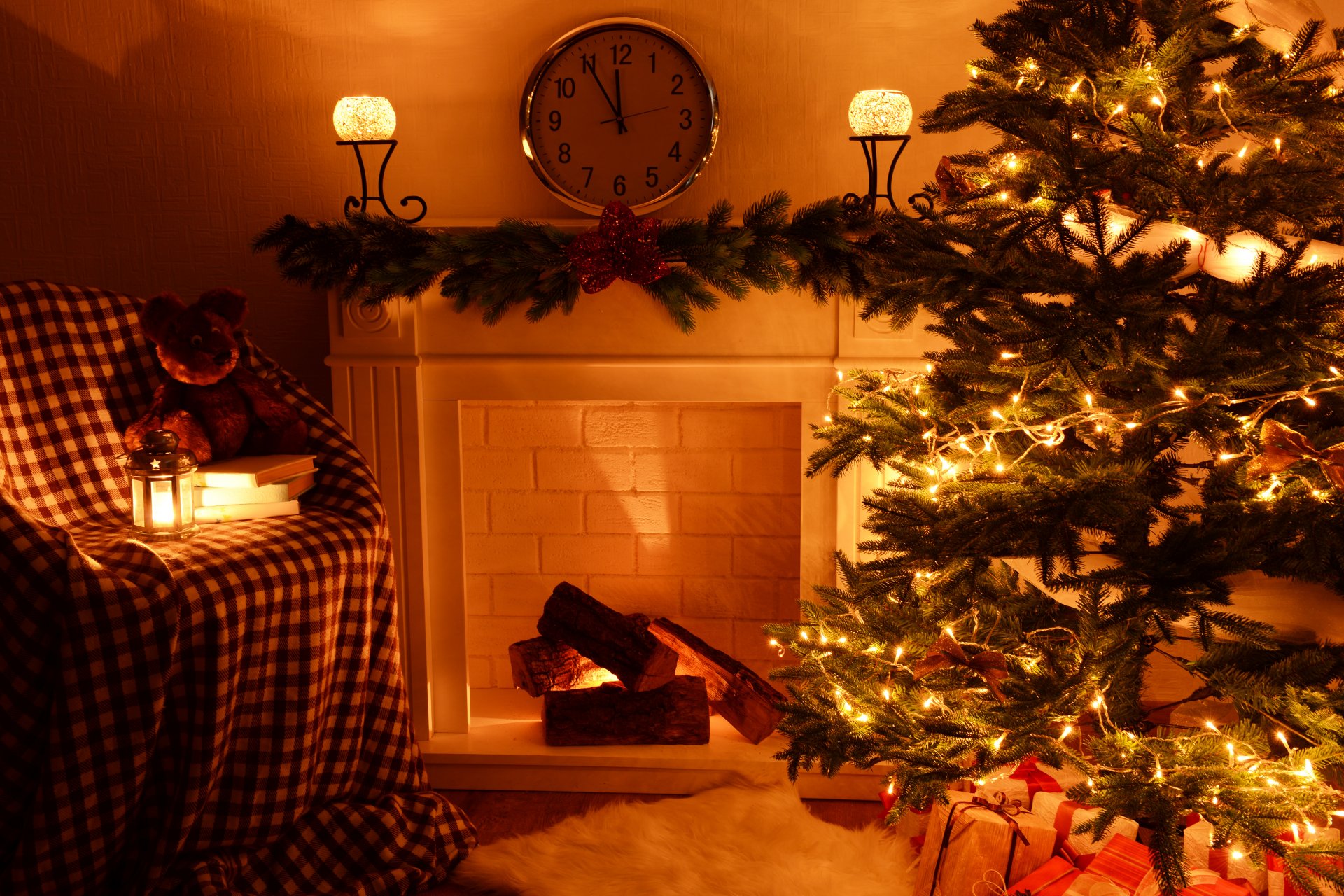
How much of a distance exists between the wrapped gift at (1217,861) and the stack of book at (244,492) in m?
1.46

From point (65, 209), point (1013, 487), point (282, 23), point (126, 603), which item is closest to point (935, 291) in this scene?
point (1013, 487)

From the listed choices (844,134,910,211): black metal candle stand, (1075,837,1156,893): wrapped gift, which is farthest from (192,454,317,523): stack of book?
(1075,837,1156,893): wrapped gift

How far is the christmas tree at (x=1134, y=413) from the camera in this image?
1186mm

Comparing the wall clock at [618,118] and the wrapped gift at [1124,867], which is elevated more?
the wall clock at [618,118]

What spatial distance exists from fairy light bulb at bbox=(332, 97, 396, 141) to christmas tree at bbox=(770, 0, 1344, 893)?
1.05 meters

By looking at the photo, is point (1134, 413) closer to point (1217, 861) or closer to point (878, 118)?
point (1217, 861)

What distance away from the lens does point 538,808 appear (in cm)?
198

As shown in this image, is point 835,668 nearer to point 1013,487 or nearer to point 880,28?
point 1013,487

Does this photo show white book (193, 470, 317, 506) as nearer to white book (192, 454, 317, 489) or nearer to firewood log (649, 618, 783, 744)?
white book (192, 454, 317, 489)

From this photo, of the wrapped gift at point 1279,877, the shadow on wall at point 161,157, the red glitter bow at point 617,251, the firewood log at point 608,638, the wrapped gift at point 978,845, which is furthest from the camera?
the shadow on wall at point 161,157

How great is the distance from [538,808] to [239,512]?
782mm

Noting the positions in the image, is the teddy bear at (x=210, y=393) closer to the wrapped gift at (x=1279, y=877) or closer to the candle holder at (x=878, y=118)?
the candle holder at (x=878, y=118)

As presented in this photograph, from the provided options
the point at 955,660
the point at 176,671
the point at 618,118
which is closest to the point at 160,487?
the point at 176,671

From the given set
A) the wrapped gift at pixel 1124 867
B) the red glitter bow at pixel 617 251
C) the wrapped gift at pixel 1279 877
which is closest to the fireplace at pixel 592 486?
the red glitter bow at pixel 617 251
